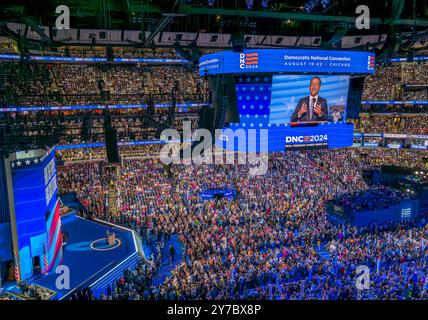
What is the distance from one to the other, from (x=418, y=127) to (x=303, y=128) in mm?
23206

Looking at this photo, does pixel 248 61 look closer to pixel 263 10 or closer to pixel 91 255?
pixel 263 10

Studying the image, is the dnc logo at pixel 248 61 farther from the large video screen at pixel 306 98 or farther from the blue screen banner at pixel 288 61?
the large video screen at pixel 306 98

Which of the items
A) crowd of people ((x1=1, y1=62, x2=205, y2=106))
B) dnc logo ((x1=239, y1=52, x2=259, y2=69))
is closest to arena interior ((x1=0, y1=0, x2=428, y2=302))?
dnc logo ((x1=239, y1=52, x2=259, y2=69))

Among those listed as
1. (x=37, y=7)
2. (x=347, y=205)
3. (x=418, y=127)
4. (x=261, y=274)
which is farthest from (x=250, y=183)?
(x=418, y=127)

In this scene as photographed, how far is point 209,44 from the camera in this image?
Answer: 27438mm

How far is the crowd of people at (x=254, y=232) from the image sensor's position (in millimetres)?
10750

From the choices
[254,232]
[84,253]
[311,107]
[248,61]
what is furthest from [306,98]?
[84,253]

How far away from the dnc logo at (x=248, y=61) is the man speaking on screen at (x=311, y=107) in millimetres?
2505

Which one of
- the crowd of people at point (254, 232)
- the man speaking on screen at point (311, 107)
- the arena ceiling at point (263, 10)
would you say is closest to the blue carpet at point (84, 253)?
the crowd of people at point (254, 232)

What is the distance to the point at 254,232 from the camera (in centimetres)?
1487

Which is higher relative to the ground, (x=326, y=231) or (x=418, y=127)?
(x=418, y=127)

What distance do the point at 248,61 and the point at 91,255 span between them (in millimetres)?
9344

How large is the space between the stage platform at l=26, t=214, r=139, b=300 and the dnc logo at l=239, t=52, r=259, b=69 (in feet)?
27.3

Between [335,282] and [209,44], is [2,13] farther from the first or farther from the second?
[209,44]
